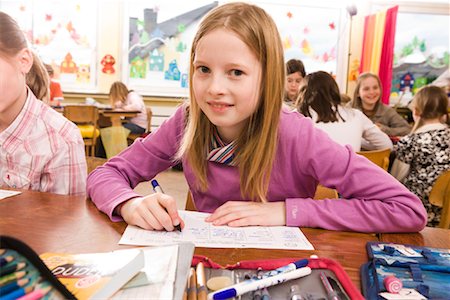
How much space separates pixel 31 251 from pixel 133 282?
0.47 ft

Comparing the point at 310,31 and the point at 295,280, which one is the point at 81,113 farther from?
the point at 295,280

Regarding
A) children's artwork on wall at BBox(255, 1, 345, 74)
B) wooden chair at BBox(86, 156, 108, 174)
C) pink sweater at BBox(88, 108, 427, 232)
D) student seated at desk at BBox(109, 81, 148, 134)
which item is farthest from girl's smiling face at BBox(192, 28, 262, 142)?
children's artwork on wall at BBox(255, 1, 345, 74)

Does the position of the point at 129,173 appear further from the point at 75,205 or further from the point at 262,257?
the point at 262,257

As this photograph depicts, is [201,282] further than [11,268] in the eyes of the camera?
Yes

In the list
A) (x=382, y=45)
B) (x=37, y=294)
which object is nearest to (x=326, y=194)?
(x=37, y=294)

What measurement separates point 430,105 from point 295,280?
105 inches

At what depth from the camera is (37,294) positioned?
395mm

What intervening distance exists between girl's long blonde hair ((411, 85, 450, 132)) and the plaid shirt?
2383 millimetres

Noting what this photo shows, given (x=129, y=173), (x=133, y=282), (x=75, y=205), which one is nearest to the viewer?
(x=133, y=282)

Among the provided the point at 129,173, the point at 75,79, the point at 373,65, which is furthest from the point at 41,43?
the point at 129,173

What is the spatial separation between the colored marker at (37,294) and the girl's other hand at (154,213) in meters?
0.44

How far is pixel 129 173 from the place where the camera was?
1.20 m

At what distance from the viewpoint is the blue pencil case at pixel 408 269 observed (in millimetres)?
608

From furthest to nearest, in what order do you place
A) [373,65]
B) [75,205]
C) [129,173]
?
[373,65]
[129,173]
[75,205]
